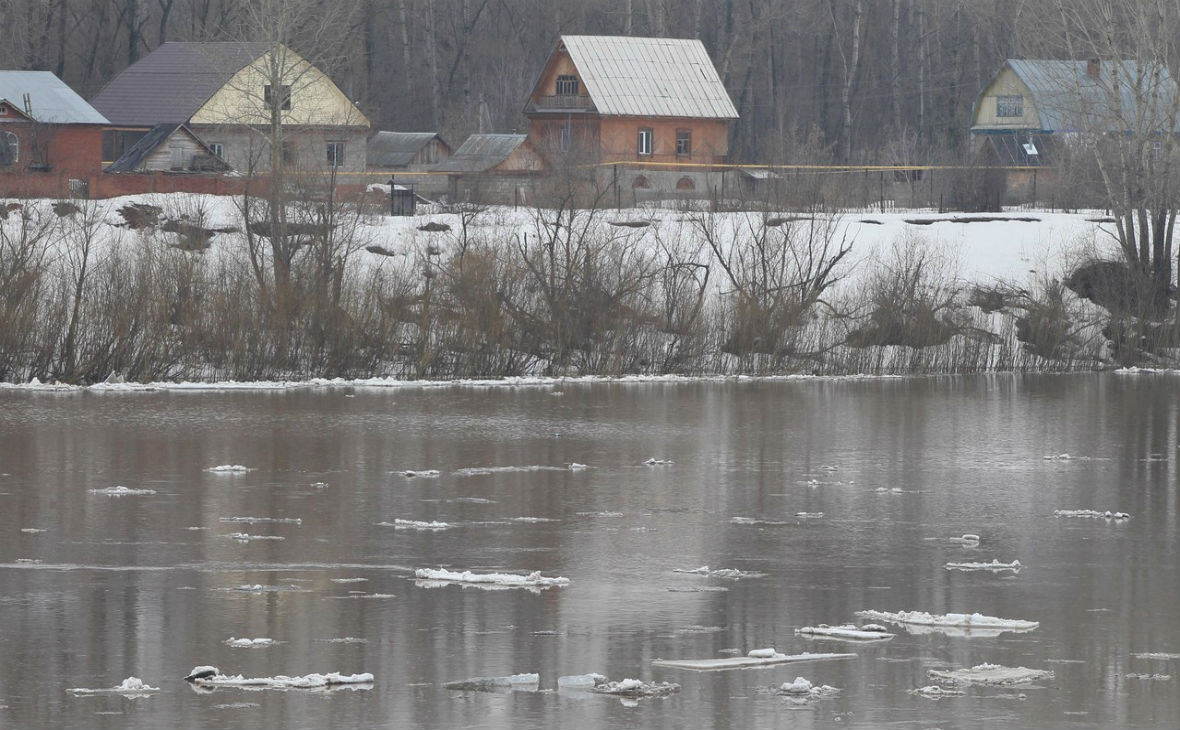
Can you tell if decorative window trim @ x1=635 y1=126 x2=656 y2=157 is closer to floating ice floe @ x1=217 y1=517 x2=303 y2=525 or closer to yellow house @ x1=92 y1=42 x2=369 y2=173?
yellow house @ x1=92 y1=42 x2=369 y2=173

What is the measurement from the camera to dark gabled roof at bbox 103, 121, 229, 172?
2133 inches

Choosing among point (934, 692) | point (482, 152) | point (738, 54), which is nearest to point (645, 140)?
point (482, 152)

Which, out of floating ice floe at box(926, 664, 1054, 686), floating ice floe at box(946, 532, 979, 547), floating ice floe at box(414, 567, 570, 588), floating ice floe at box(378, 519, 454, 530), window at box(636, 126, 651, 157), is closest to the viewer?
floating ice floe at box(926, 664, 1054, 686)

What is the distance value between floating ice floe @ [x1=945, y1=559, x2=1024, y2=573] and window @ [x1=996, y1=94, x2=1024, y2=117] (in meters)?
61.0

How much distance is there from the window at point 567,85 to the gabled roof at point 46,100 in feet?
63.2

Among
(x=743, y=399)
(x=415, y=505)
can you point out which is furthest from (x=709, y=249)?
(x=415, y=505)

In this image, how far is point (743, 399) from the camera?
28.0 metres

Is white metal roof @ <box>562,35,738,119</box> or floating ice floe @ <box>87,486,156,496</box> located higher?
white metal roof @ <box>562,35,738,119</box>

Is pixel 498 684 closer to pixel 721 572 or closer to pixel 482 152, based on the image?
pixel 721 572

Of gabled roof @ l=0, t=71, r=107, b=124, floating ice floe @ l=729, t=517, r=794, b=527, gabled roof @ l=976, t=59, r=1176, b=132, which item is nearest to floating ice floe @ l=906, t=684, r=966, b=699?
floating ice floe @ l=729, t=517, r=794, b=527

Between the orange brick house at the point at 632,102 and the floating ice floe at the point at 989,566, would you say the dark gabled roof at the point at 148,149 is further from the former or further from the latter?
the floating ice floe at the point at 989,566

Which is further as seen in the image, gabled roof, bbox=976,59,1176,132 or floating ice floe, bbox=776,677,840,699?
gabled roof, bbox=976,59,1176,132

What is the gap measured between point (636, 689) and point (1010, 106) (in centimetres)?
6629

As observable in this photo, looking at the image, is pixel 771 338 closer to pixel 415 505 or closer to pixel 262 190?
pixel 262 190
